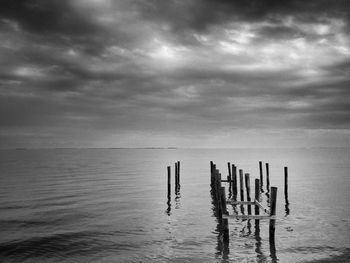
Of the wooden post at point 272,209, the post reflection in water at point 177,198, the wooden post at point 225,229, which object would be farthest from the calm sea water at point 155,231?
the wooden post at point 272,209

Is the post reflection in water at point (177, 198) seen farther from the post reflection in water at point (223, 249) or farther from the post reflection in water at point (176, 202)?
the post reflection in water at point (223, 249)

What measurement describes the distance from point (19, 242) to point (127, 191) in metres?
18.1

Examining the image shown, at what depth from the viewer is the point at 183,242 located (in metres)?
16.1

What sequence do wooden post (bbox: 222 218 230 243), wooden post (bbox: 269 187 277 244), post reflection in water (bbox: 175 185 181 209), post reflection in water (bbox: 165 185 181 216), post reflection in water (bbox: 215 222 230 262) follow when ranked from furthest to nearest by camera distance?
post reflection in water (bbox: 175 185 181 209), post reflection in water (bbox: 165 185 181 216), wooden post (bbox: 222 218 230 243), wooden post (bbox: 269 187 277 244), post reflection in water (bbox: 215 222 230 262)

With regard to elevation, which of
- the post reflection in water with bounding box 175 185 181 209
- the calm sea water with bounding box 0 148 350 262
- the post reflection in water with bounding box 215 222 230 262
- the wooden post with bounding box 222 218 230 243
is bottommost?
the post reflection in water with bounding box 175 185 181 209

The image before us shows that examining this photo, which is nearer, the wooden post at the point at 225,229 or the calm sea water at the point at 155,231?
the calm sea water at the point at 155,231

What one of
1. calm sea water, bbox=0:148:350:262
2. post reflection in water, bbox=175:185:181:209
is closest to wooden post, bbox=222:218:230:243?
calm sea water, bbox=0:148:350:262

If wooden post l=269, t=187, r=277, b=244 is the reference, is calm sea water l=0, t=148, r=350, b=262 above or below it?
below

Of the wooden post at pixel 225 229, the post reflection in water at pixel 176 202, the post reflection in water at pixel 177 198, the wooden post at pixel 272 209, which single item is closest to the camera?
the wooden post at pixel 272 209

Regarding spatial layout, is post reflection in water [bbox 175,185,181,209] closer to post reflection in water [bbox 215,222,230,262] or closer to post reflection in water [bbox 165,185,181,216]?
post reflection in water [bbox 165,185,181,216]

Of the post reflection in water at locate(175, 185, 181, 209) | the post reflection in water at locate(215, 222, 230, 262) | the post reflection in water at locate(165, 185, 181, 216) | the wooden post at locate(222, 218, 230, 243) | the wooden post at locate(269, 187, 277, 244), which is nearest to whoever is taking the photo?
the post reflection in water at locate(215, 222, 230, 262)

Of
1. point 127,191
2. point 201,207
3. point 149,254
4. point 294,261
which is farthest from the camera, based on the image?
point 127,191

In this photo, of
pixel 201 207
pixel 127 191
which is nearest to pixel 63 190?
pixel 127 191

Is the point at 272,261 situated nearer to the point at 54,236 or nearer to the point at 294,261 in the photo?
the point at 294,261
